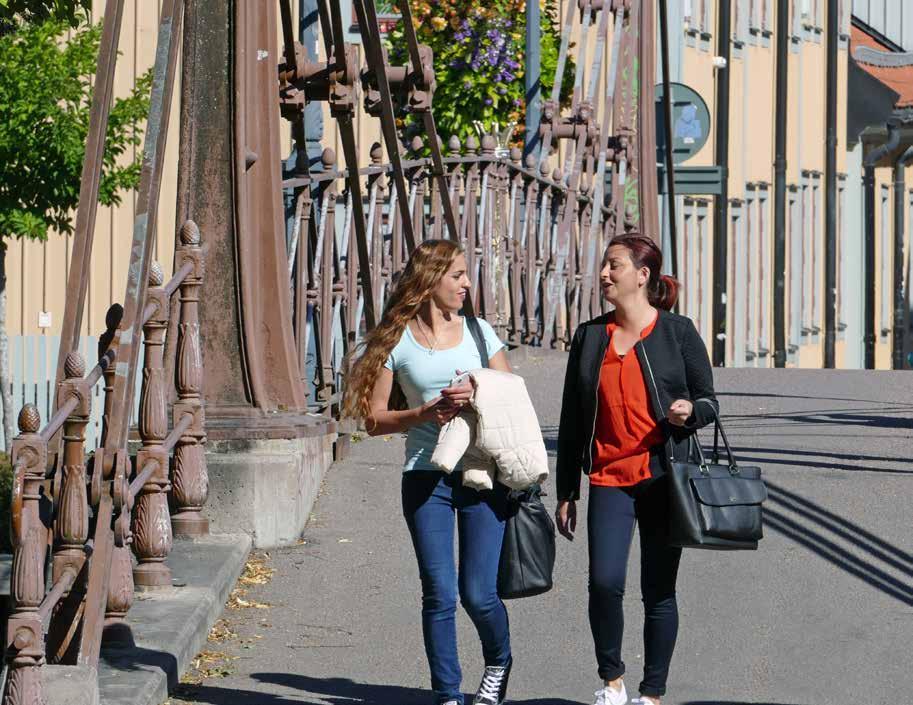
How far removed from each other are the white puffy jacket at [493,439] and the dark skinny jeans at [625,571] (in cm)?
27

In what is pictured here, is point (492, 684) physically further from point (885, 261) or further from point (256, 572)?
point (885, 261)

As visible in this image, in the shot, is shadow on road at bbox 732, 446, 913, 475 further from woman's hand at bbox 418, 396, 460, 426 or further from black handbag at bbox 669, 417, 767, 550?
woman's hand at bbox 418, 396, 460, 426

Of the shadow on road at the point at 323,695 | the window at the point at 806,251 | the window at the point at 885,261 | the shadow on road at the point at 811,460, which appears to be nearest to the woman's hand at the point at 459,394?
the shadow on road at the point at 323,695

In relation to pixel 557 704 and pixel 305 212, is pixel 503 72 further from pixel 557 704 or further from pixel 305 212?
pixel 557 704

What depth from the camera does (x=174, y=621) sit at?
696 cm

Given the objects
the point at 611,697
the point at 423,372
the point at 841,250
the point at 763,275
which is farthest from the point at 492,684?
the point at 841,250

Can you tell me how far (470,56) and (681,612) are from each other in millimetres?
12719

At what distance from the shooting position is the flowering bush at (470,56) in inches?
795

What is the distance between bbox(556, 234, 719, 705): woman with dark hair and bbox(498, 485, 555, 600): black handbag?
0.16 metres

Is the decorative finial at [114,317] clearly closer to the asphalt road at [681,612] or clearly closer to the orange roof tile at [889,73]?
the asphalt road at [681,612]

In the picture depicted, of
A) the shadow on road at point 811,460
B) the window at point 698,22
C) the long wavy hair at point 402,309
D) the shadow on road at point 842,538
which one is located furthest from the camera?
the window at point 698,22

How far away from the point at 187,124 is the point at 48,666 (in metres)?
3.86

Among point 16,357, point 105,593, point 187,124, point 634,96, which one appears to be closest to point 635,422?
point 105,593

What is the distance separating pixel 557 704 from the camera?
21.8ft
